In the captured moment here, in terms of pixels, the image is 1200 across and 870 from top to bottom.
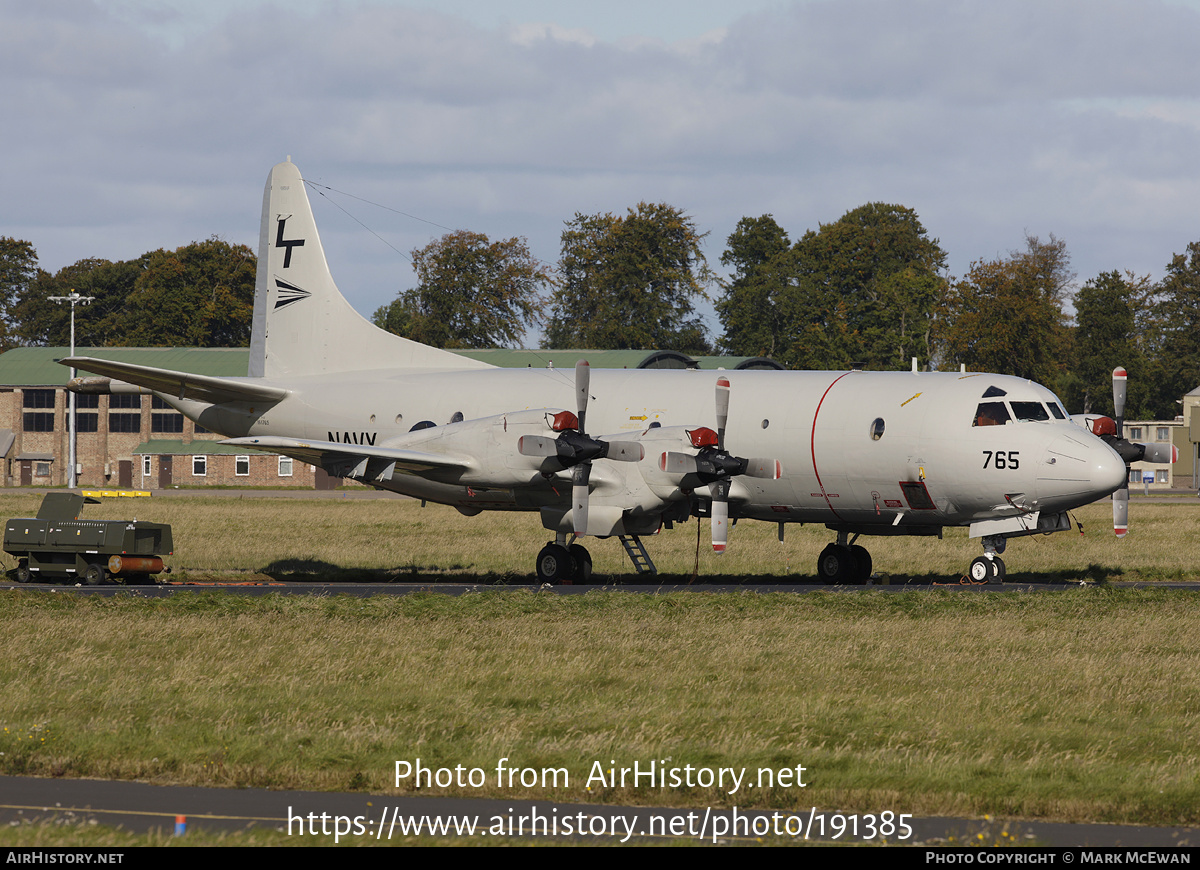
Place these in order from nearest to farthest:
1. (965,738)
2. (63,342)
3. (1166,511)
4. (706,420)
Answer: (965,738) < (706,420) < (1166,511) < (63,342)

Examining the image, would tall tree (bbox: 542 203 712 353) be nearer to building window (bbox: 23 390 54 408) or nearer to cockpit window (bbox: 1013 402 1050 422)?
building window (bbox: 23 390 54 408)

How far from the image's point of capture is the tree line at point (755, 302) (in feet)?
373

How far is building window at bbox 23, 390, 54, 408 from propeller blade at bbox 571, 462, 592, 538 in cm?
8541

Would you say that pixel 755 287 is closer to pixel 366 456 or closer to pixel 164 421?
pixel 164 421

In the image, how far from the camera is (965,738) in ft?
50.5

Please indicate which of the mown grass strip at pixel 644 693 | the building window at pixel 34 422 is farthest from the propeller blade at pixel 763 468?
the building window at pixel 34 422

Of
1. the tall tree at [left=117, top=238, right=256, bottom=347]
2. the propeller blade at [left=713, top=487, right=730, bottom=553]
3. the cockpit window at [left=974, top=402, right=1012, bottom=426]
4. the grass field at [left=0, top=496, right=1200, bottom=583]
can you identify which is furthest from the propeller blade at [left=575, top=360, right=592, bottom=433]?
the tall tree at [left=117, top=238, right=256, bottom=347]

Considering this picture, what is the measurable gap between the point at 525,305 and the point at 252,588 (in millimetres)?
99650

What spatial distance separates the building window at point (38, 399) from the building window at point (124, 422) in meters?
4.80

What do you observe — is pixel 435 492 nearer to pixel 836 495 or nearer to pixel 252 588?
pixel 252 588

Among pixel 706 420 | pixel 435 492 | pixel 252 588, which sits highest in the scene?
pixel 706 420

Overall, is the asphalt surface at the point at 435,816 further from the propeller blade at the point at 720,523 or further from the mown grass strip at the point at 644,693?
the propeller blade at the point at 720,523

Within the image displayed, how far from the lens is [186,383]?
1348 inches

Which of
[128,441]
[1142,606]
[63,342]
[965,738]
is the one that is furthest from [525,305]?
[965,738]
